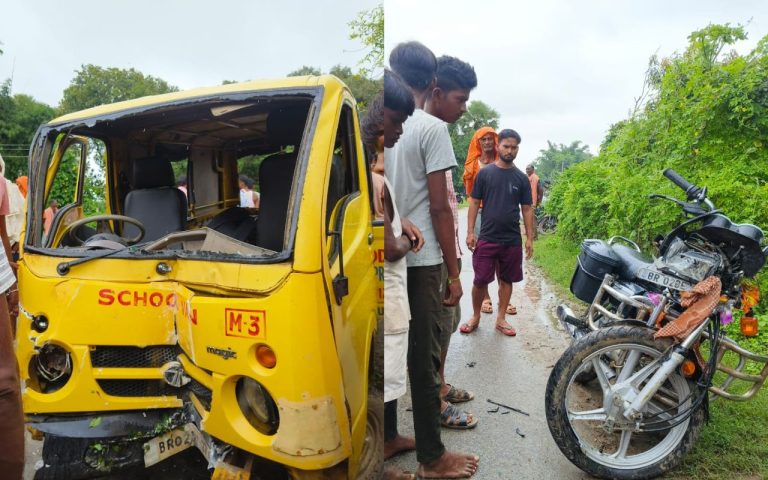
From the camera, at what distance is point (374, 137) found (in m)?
2.03

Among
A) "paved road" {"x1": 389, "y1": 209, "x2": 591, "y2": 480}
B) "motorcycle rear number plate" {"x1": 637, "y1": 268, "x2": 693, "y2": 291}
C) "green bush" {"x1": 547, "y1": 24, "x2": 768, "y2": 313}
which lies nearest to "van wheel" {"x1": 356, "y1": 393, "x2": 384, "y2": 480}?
"paved road" {"x1": 389, "y1": 209, "x2": 591, "y2": 480}

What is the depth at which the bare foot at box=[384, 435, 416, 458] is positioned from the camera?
8.74ft

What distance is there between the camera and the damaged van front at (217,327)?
162 centimetres

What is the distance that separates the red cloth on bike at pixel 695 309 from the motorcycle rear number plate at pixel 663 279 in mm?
132

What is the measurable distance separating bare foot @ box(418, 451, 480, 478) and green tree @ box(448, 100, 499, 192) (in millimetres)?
1428

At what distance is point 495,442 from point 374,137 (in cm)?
187

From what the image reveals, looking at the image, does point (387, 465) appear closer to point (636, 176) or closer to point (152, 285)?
point (152, 285)

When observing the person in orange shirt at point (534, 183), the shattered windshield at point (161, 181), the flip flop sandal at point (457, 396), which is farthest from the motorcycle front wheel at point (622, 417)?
the person in orange shirt at point (534, 183)

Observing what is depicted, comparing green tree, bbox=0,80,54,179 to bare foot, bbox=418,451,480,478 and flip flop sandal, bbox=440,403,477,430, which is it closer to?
bare foot, bbox=418,451,480,478

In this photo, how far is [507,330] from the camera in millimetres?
4715

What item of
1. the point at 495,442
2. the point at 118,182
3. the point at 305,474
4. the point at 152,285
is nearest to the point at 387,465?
the point at 495,442

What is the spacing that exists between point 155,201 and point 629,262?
2.81m

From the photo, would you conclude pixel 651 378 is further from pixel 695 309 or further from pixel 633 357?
pixel 695 309

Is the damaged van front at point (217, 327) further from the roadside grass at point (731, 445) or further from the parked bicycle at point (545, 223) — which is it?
the parked bicycle at point (545, 223)
